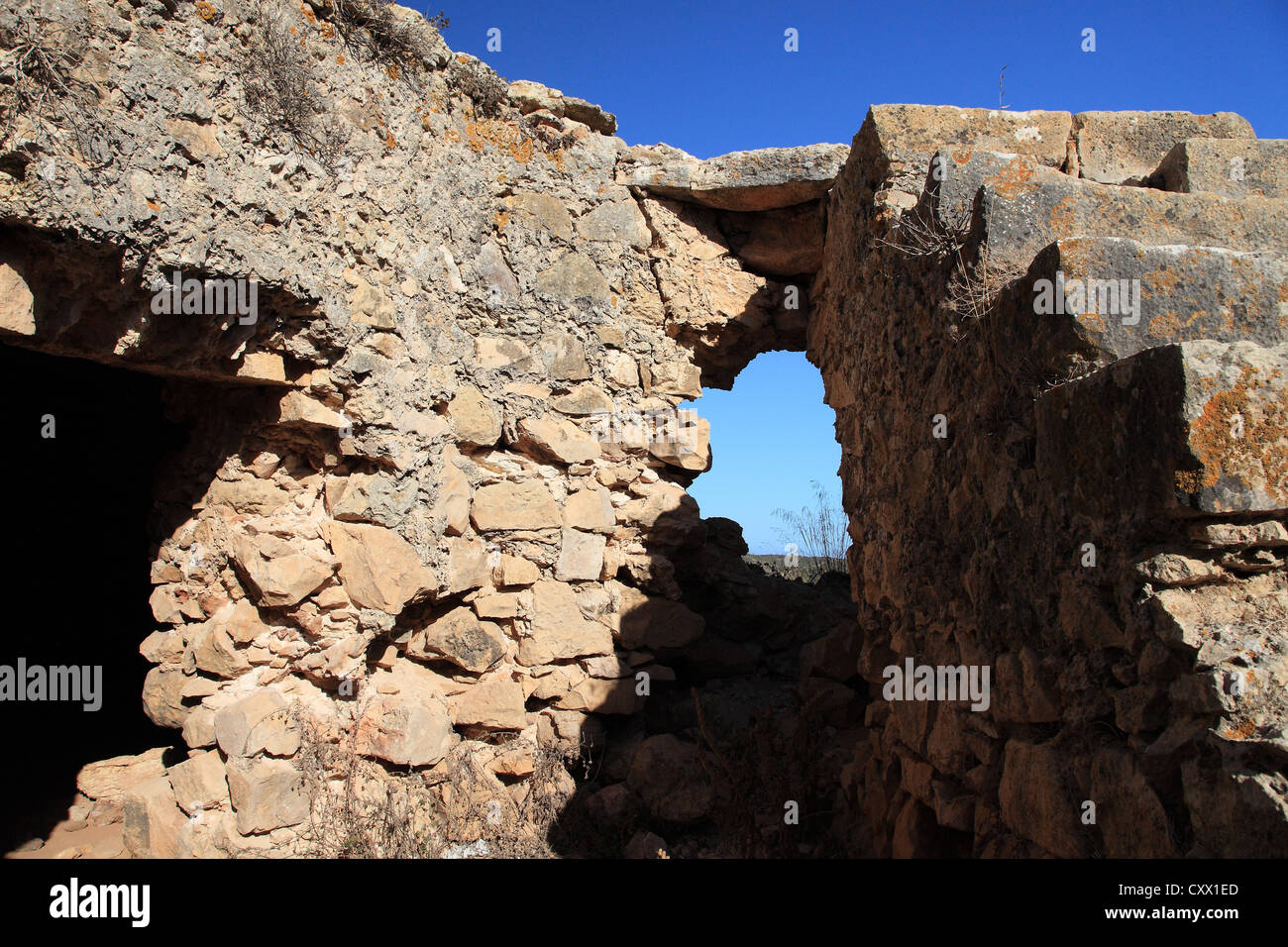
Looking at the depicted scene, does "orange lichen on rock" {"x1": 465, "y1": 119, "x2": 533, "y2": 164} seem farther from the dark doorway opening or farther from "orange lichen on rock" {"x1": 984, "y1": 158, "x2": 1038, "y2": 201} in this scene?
"orange lichen on rock" {"x1": 984, "y1": 158, "x2": 1038, "y2": 201}

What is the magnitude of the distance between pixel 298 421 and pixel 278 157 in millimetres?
1238

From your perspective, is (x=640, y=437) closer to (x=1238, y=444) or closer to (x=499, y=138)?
(x=499, y=138)

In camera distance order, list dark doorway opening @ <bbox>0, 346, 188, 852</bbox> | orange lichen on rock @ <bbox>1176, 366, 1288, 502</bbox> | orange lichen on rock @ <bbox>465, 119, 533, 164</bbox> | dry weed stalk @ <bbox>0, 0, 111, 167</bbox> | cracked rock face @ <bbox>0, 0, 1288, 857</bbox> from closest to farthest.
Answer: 1. orange lichen on rock @ <bbox>1176, 366, 1288, 502</bbox>
2. cracked rock face @ <bbox>0, 0, 1288, 857</bbox>
3. dry weed stalk @ <bbox>0, 0, 111, 167</bbox>
4. orange lichen on rock @ <bbox>465, 119, 533, 164</bbox>
5. dark doorway opening @ <bbox>0, 346, 188, 852</bbox>

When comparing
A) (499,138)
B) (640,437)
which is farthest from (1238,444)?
(499,138)

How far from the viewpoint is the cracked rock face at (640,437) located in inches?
78.5

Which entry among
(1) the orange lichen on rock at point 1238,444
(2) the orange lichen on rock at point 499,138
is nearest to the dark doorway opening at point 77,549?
(2) the orange lichen on rock at point 499,138

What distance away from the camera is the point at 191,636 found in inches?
159

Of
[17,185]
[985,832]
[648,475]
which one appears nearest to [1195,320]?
[985,832]

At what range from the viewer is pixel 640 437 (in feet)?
17.2

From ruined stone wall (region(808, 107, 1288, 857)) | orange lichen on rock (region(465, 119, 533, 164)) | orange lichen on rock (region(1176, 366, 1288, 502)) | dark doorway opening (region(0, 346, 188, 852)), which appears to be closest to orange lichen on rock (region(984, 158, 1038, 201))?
ruined stone wall (region(808, 107, 1288, 857))

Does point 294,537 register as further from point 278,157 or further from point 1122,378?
point 1122,378

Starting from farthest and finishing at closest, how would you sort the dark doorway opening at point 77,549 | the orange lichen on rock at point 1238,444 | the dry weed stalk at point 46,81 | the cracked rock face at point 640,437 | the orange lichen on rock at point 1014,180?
the dark doorway opening at point 77,549 < the dry weed stalk at point 46,81 < the orange lichen on rock at point 1014,180 < the cracked rock face at point 640,437 < the orange lichen on rock at point 1238,444

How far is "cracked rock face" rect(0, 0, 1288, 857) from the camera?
1994 millimetres

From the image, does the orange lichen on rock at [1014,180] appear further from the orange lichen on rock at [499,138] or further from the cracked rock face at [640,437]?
the orange lichen on rock at [499,138]
